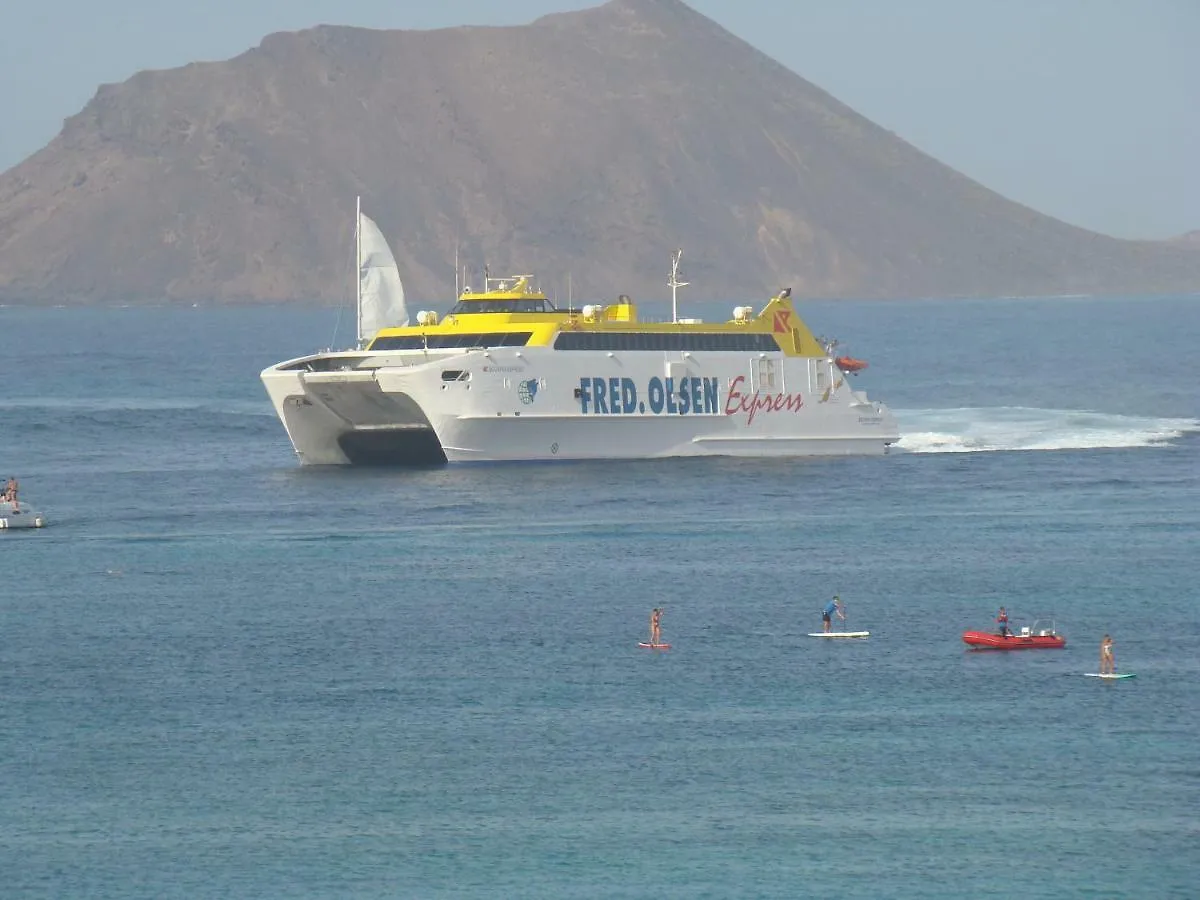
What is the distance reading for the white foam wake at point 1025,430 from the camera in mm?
78312

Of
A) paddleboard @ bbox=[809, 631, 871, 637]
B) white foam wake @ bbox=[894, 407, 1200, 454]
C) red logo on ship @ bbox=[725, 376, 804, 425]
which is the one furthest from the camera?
white foam wake @ bbox=[894, 407, 1200, 454]

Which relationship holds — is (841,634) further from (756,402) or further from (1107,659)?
(756,402)

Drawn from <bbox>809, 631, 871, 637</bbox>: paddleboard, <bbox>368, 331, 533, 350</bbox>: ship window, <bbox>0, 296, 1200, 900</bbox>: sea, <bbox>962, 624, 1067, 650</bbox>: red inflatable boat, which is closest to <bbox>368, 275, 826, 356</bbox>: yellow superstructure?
<bbox>368, 331, 533, 350</bbox>: ship window

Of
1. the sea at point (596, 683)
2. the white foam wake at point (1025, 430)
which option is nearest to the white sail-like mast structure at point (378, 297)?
the sea at point (596, 683)

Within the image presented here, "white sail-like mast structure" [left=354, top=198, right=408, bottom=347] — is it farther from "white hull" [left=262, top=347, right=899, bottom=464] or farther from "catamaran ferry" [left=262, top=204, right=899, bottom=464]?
"white hull" [left=262, top=347, right=899, bottom=464]

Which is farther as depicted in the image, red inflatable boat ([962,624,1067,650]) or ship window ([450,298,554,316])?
ship window ([450,298,554,316])

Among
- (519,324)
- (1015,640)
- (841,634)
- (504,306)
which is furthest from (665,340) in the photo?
(1015,640)

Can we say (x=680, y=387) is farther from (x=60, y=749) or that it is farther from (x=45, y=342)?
(x=45, y=342)

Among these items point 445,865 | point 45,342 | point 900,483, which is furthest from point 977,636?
point 45,342

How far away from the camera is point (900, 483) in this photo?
6750 centimetres

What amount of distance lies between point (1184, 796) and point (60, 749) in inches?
704

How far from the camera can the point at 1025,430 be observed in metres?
82.2

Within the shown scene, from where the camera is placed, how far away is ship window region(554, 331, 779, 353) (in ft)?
223

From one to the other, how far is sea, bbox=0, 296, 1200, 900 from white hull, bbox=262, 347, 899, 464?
1.26 m
